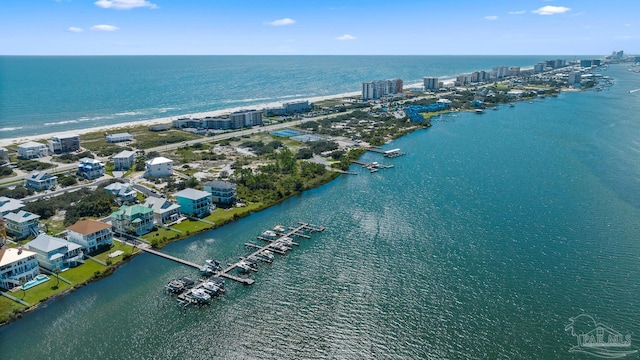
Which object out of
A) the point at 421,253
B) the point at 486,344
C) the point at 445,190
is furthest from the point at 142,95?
the point at 486,344

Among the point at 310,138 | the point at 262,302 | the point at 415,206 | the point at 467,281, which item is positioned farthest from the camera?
the point at 310,138

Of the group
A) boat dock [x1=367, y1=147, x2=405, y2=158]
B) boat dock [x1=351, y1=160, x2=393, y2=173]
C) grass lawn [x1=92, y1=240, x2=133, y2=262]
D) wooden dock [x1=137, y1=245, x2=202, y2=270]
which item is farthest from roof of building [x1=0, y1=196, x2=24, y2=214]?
boat dock [x1=367, y1=147, x2=405, y2=158]

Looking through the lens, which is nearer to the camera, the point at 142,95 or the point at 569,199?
the point at 569,199

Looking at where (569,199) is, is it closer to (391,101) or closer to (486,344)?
(486,344)

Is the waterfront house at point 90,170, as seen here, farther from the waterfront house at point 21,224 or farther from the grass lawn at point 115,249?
the grass lawn at point 115,249

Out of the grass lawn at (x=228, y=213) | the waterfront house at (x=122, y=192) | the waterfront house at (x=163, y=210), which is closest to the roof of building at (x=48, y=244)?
the waterfront house at (x=163, y=210)

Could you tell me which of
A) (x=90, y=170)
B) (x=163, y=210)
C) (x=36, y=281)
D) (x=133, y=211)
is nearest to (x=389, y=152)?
(x=163, y=210)

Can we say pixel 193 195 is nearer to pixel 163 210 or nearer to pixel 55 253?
pixel 163 210
